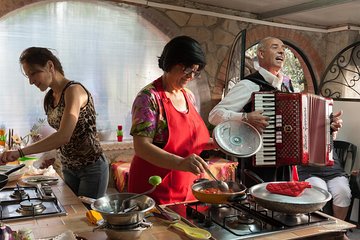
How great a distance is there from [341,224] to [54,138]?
1269mm

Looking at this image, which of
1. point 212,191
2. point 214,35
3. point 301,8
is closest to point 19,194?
point 212,191

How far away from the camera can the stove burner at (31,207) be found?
138cm

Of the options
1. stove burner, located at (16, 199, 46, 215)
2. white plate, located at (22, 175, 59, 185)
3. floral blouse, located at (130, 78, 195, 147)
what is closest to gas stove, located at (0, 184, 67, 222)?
stove burner, located at (16, 199, 46, 215)

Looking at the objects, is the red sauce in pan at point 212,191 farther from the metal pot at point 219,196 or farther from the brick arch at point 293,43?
the brick arch at point 293,43

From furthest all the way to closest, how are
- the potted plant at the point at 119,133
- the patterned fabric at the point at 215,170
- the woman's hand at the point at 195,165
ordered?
the potted plant at the point at 119,133
the patterned fabric at the point at 215,170
the woman's hand at the point at 195,165

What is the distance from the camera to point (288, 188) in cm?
140

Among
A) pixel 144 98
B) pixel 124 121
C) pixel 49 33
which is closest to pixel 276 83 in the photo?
pixel 144 98

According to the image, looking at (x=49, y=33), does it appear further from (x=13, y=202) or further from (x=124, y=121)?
(x=13, y=202)

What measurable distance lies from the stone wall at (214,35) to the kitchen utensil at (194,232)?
297 cm

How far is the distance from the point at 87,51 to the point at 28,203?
2.56 metres

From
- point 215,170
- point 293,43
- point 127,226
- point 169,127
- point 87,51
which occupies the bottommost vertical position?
point 215,170

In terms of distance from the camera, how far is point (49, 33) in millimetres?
3541

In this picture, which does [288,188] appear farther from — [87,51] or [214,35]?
[214,35]

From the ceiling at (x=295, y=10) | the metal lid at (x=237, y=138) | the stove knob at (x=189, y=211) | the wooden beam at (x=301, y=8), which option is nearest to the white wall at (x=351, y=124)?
the ceiling at (x=295, y=10)
